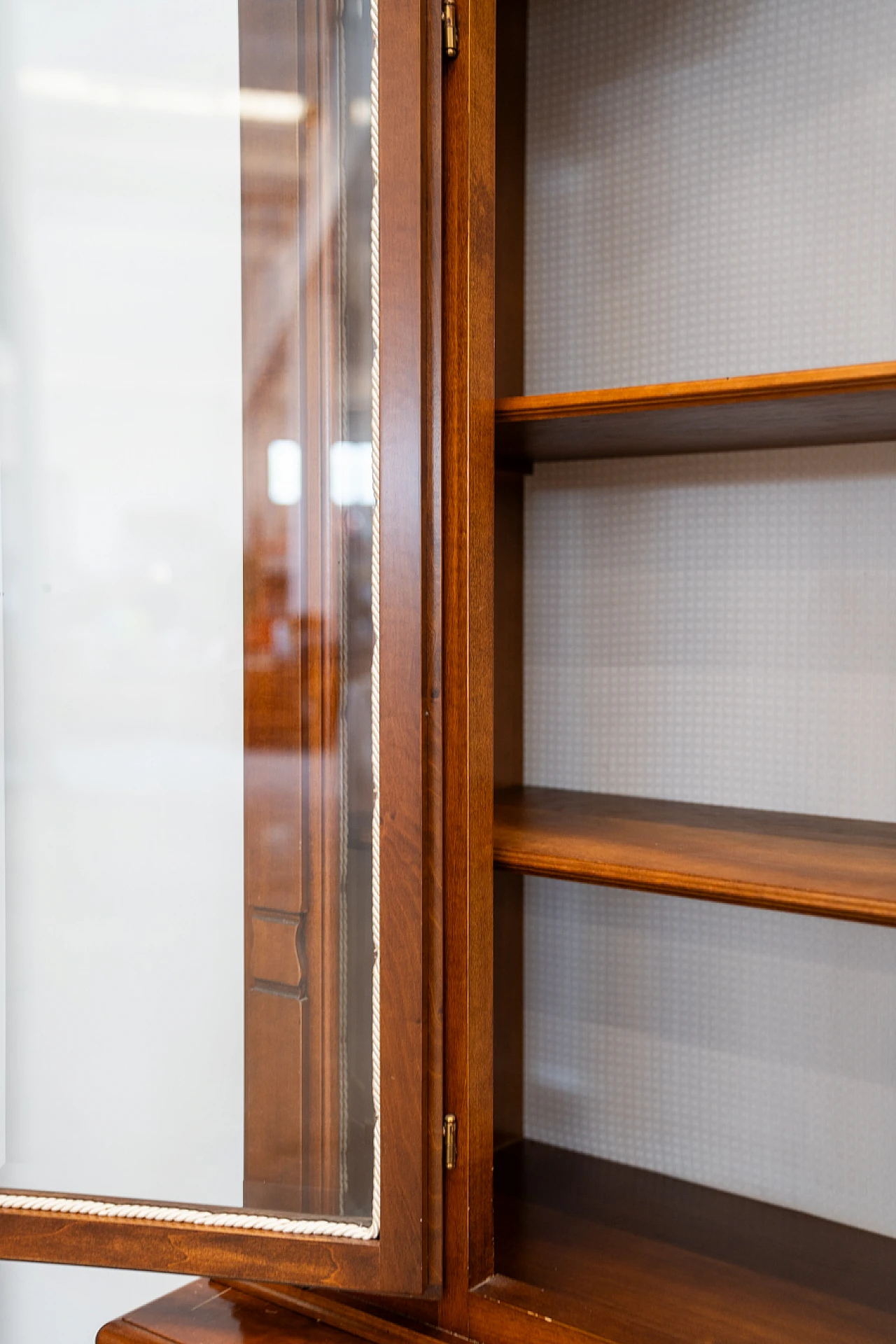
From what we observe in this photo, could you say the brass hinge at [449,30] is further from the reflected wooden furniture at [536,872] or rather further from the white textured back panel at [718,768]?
the white textured back panel at [718,768]

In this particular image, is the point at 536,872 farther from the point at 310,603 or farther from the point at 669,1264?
the point at 669,1264

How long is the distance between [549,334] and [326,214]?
55 centimetres

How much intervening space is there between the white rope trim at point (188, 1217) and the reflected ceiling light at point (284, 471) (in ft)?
2.23

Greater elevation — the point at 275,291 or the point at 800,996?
the point at 275,291

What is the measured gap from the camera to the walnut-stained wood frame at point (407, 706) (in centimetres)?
104

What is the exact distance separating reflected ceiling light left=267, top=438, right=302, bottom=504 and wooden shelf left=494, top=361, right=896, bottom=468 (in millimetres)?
196

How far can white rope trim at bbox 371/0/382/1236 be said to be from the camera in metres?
1.05

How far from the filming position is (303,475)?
1.10m

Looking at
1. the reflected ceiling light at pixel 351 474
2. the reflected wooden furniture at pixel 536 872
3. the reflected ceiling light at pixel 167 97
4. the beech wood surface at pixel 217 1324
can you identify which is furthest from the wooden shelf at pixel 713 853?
the reflected ceiling light at pixel 167 97

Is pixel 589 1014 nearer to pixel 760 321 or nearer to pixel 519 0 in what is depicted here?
pixel 760 321

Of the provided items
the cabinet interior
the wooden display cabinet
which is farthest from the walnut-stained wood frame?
the cabinet interior

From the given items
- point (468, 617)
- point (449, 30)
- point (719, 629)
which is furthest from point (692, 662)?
point (449, 30)

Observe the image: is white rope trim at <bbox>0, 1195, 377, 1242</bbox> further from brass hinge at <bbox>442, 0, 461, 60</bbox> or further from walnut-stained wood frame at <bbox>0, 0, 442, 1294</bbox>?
brass hinge at <bbox>442, 0, 461, 60</bbox>

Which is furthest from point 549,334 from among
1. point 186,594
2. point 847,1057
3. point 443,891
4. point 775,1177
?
point 775,1177
